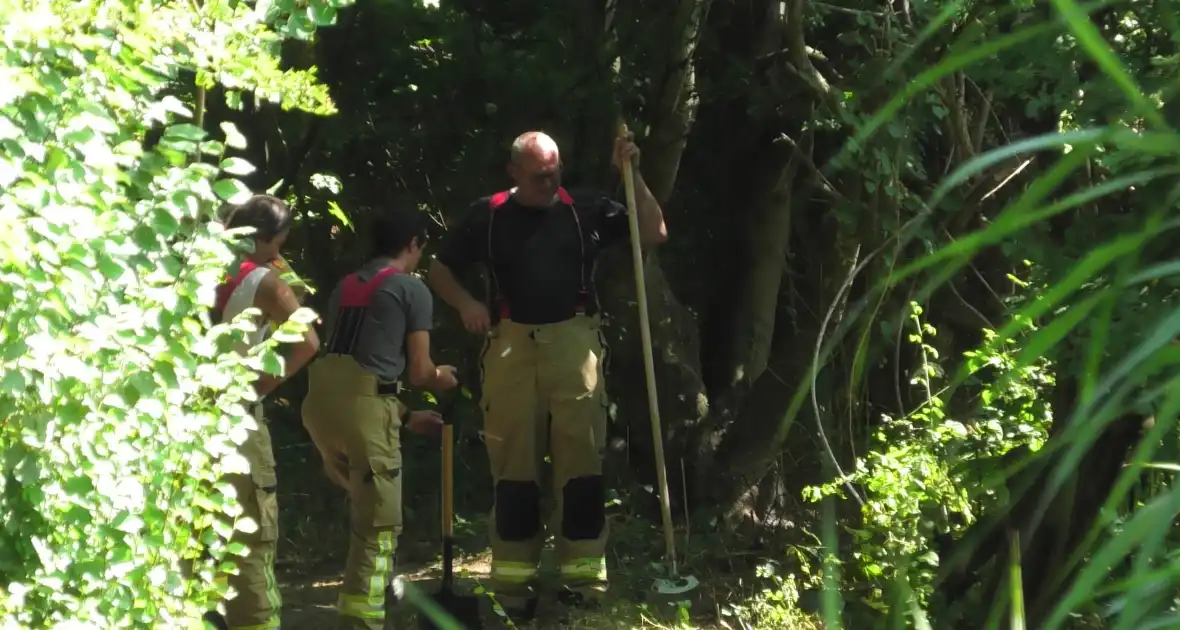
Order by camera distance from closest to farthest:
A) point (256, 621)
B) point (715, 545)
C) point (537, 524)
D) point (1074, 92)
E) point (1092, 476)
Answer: point (1074, 92) < point (1092, 476) < point (256, 621) < point (537, 524) < point (715, 545)

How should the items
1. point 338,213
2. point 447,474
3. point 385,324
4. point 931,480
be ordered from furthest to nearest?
point 338,213 < point 447,474 < point 385,324 < point 931,480

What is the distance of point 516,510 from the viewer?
6.03 metres

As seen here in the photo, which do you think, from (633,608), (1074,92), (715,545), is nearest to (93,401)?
(1074,92)

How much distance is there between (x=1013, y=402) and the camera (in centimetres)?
466

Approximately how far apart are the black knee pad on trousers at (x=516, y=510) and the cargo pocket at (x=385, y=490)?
710 mm

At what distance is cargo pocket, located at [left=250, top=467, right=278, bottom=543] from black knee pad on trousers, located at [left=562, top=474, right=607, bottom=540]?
1.43 m

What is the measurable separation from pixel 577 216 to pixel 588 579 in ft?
4.80

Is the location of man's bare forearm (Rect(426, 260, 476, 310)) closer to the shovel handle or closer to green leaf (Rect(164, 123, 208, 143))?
the shovel handle

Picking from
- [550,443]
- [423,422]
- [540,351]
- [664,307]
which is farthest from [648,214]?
[664,307]

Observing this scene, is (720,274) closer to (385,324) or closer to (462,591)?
(462,591)

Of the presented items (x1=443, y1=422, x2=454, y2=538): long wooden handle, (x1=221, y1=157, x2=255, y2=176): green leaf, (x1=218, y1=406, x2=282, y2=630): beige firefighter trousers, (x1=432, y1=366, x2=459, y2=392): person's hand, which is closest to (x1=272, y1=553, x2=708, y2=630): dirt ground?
(x1=443, y1=422, x2=454, y2=538): long wooden handle

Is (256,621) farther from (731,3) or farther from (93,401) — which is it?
(731,3)

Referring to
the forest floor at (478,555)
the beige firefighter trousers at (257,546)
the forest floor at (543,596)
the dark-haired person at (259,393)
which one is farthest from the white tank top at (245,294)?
the forest floor at (478,555)

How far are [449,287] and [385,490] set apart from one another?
40.3 inches
